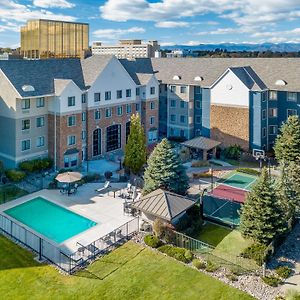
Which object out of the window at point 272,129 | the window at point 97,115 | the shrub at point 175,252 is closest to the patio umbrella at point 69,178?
the shrub at point 175,252

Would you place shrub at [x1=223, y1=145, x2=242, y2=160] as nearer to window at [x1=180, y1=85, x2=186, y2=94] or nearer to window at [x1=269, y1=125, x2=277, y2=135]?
window at [x1=269, y1=125, x2=277, y2=135]

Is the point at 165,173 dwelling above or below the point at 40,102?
below

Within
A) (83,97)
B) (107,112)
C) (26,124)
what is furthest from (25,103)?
(107,112)

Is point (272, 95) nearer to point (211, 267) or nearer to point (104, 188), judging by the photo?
point (104, 188)

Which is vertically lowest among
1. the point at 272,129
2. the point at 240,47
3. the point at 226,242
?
the point at 226,242

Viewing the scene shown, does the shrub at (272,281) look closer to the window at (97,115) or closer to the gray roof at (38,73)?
the gray roof at (38,73)

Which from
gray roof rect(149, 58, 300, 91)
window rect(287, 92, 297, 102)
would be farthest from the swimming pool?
window rect(287, 92, 297, 102)

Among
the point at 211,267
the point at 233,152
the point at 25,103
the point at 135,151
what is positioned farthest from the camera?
the point at 233,152

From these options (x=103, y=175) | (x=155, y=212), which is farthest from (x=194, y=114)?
(x=155, y=212)
